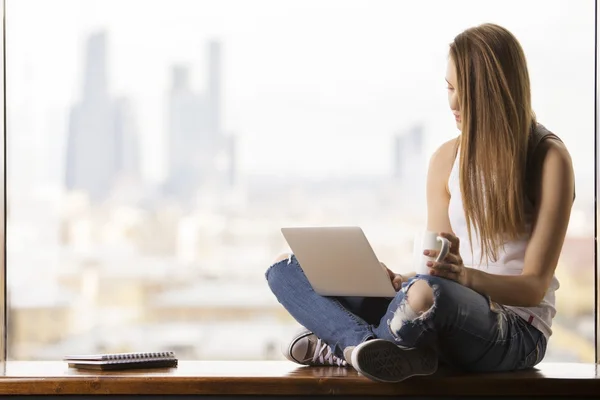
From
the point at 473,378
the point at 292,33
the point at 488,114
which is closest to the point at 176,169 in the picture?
the point at 292,33

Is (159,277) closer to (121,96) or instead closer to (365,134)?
(121,96)

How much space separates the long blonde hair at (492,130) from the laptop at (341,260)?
0.29 meters

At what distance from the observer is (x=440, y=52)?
9.73ft

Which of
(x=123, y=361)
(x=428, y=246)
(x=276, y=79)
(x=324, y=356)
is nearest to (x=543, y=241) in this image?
(x=428, y=246)

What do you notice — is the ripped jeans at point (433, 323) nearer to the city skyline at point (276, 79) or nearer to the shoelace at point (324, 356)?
the shoelace at point (324, 356)

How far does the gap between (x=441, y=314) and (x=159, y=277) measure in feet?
4.78

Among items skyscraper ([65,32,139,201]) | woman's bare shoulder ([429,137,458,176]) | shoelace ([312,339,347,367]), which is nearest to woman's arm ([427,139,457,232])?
woman's bare shoulder ([429,137,458,176])

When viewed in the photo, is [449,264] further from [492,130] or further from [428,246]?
[492,130]

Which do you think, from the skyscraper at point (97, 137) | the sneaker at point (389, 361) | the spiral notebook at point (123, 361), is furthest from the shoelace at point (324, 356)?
the skyscraper at point (97, 137)

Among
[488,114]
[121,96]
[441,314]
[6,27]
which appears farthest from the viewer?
[121,96]

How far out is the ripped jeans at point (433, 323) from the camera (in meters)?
1.85

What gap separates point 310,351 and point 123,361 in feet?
1.49

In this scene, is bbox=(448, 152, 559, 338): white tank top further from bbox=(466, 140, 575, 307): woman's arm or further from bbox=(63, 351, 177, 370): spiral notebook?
bbox=(63, 351, 177, 370): spiral notebook

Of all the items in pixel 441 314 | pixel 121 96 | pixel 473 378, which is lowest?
pixel 473 378
